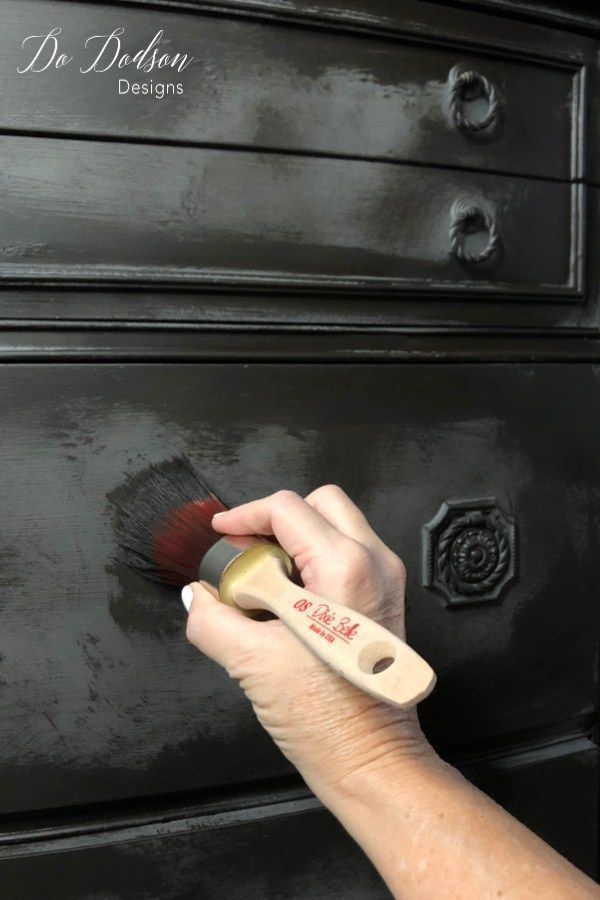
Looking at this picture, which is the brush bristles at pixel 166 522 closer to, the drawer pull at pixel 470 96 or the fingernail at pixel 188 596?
the fingernail at pixel 188 596

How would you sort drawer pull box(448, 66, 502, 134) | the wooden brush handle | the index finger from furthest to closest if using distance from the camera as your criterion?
drawer pull box(448, 66, 502, 134)
the index finger
the wooden brush handle

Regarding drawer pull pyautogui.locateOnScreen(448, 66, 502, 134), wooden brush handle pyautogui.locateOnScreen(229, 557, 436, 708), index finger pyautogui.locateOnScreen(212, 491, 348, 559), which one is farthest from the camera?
drawer pull pyautogui.locateOnScreen(448, 66, 502, 134)

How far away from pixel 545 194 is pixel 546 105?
0.08 meters

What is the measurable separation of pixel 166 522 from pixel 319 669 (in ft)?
0.62

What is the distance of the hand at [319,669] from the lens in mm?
470

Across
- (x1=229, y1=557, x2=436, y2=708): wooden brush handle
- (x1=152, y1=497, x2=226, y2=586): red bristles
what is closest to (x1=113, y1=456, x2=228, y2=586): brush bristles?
(x1=152, y1=497, x2=226, y2=586): red bristles

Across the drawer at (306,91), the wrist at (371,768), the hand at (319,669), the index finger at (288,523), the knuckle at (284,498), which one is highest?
the drawer at (306,91)

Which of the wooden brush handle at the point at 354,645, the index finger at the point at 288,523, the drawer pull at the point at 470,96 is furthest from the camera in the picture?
the drawer pull at the point at 470,96

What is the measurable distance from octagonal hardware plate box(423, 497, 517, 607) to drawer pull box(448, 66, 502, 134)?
321 mm

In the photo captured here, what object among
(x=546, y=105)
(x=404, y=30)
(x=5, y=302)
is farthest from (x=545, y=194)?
(x=5, y=302)

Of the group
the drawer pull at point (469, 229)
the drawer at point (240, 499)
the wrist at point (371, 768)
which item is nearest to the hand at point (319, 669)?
the wrist at point (371, 768)

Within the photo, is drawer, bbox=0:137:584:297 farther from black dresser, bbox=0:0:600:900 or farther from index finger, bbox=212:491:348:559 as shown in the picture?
index finger, bbox=212:491:348:559

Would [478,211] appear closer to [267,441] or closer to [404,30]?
[404,30]

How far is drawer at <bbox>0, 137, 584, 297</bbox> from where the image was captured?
583 mm
